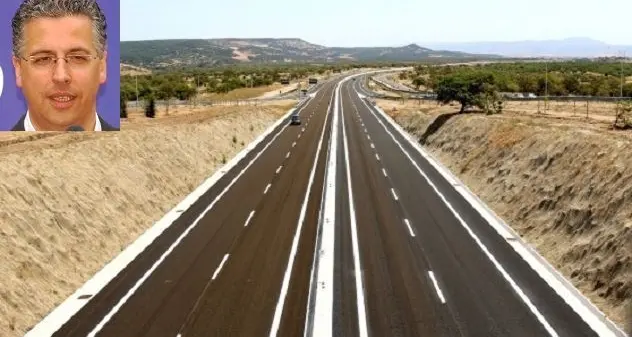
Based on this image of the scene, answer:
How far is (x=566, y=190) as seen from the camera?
100ft

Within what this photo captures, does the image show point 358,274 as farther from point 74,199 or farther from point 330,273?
point 74,199

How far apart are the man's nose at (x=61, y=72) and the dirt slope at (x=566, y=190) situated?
80.8 feet

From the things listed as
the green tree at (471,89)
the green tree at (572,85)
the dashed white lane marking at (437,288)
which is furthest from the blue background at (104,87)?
the green tree at (572,85)

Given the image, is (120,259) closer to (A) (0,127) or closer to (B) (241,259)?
(B) (241,259)

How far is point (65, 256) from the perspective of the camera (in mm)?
24828

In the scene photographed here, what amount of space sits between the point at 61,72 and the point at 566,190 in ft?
88.5

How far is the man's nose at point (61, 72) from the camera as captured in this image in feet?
103

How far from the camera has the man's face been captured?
102 feet

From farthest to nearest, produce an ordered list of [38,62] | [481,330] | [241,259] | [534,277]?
[38,62] → [241,259] → [534,277] → [481,330]

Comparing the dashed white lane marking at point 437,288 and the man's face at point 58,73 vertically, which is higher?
the man's face at point 58,73

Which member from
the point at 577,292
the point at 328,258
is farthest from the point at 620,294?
the point at 328,258

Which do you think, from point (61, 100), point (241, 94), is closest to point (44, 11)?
point (61, 100)

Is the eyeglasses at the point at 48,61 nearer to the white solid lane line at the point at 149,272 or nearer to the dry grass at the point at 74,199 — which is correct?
the dry grass at the point at 74,199

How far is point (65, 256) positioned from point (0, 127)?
1117cm
